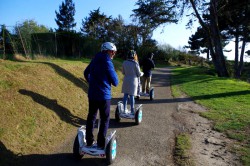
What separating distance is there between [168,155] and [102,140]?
1473 mm

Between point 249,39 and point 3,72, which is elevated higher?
point 249,39

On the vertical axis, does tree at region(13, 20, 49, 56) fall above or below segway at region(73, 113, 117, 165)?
above

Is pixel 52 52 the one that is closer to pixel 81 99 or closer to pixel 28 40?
pixel 28 40

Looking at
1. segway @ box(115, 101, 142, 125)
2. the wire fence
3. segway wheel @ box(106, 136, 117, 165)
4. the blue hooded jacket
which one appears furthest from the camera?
the wire fence

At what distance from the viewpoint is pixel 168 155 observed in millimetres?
6520

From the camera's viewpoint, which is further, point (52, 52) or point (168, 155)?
point (52, 52)

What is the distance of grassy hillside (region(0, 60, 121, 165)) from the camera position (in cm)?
660

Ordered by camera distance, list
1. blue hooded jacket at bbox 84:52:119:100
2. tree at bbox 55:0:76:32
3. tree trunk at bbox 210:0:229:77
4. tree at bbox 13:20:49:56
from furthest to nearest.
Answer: tree at bbox 55:0:76:32, tree trunk at bbox 210:0:229:77, tree at bbox 13:20:49:56, blue hooded jacket at bbox 84:52:119:100

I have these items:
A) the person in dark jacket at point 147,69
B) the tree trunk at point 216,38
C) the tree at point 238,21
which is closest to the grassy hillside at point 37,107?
the person in dark jacket at point 147,69

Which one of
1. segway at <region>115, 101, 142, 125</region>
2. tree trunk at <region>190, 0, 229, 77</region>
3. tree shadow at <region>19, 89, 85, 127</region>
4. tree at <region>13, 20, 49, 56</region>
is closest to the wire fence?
tree at <region>13, 20, 49, 56</region>

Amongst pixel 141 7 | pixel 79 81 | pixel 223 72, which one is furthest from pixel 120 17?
pixel 79 81

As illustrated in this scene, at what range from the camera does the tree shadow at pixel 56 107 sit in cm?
842

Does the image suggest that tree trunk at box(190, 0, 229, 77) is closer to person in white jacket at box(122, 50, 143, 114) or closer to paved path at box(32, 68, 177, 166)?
paved path at box(32, 68, 177, 166)

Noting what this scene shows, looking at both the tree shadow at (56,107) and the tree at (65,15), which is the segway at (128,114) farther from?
the tree at (65,15)
